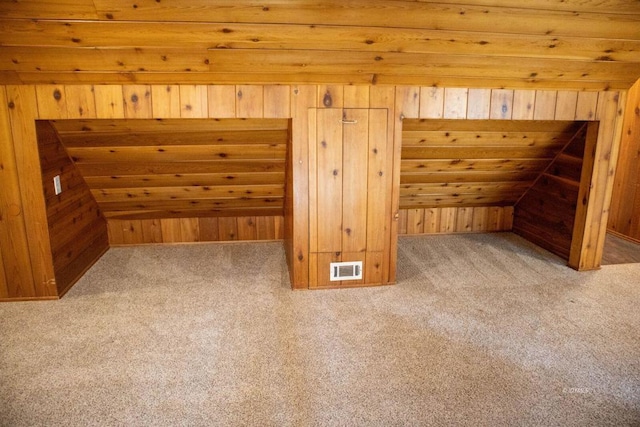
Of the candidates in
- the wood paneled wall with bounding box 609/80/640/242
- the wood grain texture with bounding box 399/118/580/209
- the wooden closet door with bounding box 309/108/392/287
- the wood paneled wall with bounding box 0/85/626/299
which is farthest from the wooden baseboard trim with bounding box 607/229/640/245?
the wooden closet door with bounding box 309/108/392/287

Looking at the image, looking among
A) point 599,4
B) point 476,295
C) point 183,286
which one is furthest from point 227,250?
point 599,4

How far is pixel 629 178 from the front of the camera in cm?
381

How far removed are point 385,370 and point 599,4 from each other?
6.31ft

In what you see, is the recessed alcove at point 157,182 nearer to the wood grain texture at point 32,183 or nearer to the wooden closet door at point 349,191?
the wood grain texture at point 32,183

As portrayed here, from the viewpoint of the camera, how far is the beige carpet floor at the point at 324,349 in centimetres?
160

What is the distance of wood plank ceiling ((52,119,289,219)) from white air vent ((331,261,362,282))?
30.9 inches

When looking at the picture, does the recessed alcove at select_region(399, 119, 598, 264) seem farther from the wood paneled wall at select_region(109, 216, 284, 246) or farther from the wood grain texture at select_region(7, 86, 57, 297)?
the wood grain texture at select_region(7, 86, 57, 297)

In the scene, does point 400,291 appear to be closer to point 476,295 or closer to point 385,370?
point 476,295

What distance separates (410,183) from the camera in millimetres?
3318

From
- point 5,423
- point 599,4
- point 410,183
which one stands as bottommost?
point 5,423

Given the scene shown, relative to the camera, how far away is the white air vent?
2680 millimetres

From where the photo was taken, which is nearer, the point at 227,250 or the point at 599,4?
the point at 599,4

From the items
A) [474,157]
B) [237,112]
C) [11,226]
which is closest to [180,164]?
[237,112]

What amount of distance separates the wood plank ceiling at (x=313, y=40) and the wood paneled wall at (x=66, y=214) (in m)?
0.48
